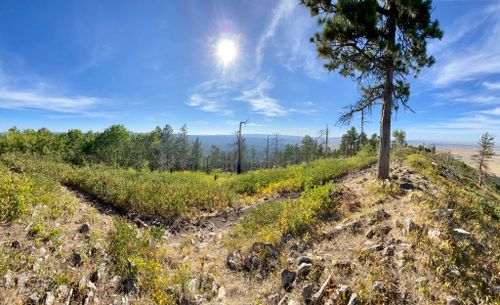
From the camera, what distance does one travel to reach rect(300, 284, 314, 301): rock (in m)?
4.55

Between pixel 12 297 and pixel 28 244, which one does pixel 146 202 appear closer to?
pixel 28 244

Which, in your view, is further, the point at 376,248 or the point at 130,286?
the point at 376,248

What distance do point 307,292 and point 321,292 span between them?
28 centimetres

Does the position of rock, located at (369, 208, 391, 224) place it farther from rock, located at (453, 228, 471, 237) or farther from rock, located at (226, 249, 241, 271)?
rock, located at (226, 249, 241, 271)

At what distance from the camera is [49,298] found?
414cm

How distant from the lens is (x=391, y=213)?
272 inches

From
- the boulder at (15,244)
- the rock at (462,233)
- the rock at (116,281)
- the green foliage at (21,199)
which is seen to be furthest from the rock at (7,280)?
the rock at (462,233)

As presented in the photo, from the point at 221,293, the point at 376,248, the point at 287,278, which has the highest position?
the point at 376,248

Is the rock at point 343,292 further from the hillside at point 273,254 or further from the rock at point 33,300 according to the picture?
the rock at point 33,300

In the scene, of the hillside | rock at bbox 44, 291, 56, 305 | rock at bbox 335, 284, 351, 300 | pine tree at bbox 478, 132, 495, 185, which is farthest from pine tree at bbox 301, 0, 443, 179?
pine tree at bbox 478, 132, 495, 185

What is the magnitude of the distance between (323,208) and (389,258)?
302 centimetres

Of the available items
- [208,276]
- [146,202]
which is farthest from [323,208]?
[146,202]

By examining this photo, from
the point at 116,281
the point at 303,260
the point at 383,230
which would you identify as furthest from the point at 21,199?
the point at 383,230

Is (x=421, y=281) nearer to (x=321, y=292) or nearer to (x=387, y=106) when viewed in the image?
(x=321, y=292)
